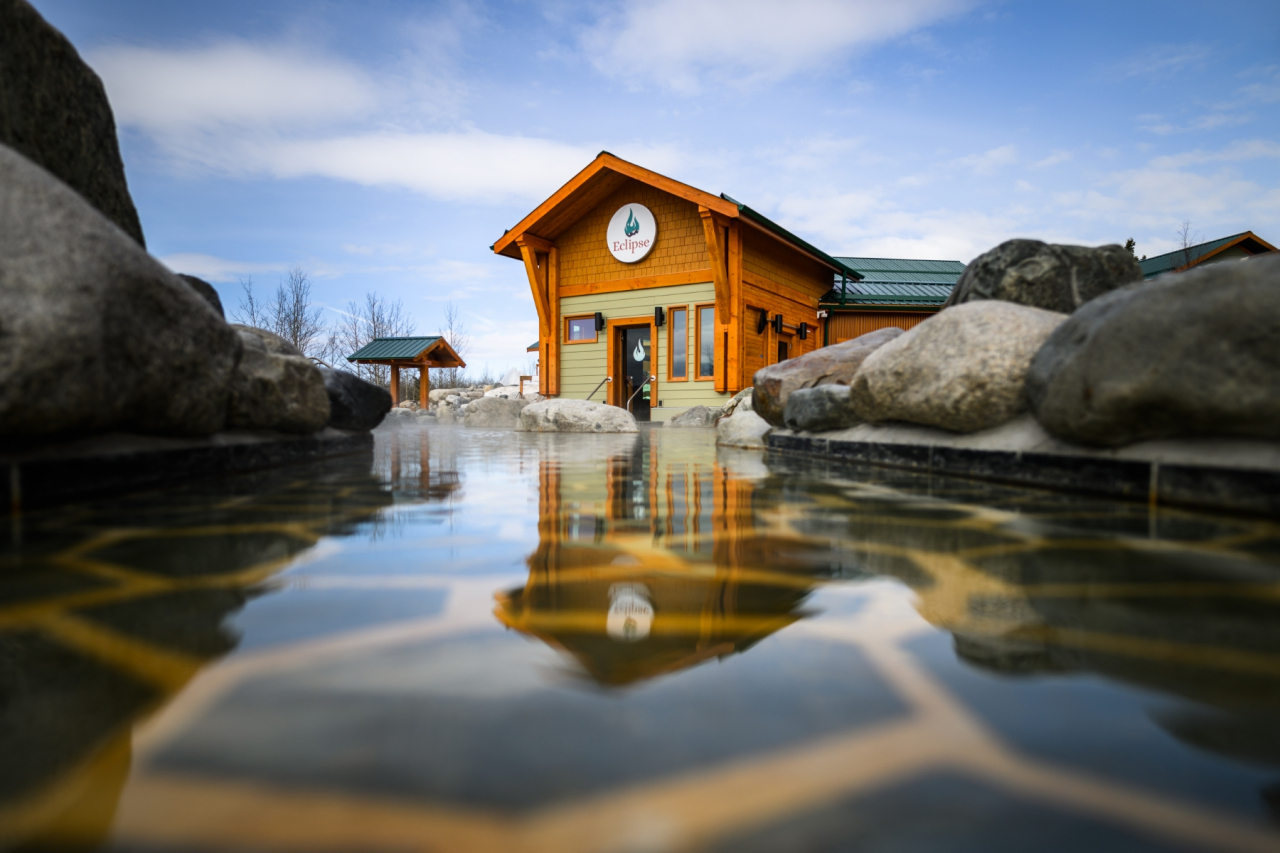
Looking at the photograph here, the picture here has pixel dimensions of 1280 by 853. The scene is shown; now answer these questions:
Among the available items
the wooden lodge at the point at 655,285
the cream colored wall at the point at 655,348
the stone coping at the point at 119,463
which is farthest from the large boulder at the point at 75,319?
the cream colored wall at the point at 655,348

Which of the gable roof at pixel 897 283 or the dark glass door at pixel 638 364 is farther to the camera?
the gable roof at pixel 897 283

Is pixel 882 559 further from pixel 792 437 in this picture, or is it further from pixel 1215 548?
pixel 792 437

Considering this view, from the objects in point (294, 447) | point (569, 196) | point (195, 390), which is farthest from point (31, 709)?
point (569, 196)

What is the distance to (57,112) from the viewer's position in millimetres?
2850

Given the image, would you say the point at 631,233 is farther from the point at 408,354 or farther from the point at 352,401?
the point at 352,401

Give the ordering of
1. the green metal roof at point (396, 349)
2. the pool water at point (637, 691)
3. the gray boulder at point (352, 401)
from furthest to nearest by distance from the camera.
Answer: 1. the green metal roof at point (396, 349)
2. the gray boulder at point (352, 401)
3. the pool water at point (637, 691)

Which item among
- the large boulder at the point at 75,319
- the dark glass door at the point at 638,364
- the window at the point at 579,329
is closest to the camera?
the large boulder at the point at 75,319

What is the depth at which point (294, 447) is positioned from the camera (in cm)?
436

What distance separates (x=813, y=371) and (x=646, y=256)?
888cm

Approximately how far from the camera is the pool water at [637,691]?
2.32 ft

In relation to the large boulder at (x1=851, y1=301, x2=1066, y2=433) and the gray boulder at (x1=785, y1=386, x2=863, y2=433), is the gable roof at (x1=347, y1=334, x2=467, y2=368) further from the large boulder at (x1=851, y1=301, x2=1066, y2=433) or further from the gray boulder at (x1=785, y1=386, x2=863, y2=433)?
the large boulder at (x1=851, y1=301, x2=1066, y2=433)

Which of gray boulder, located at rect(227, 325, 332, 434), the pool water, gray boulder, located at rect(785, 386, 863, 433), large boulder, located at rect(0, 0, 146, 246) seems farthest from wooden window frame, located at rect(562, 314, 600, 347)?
the pool water

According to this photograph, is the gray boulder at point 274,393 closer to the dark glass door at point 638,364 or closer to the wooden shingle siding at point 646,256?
the dark glass door at point 638,364

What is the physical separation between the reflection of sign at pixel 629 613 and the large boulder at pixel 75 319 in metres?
1.82
